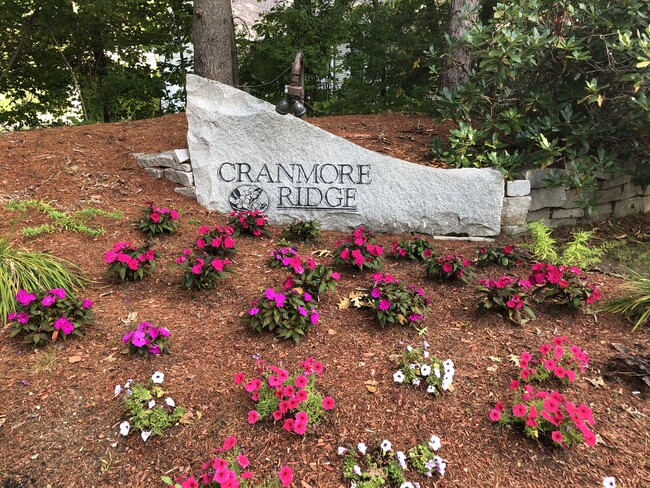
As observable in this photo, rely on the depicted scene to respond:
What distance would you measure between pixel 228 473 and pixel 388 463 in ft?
2.14

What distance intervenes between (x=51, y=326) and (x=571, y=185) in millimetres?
4252

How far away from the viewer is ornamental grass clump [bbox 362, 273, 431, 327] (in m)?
2.68

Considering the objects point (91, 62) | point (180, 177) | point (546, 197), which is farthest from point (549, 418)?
point (91, 62)

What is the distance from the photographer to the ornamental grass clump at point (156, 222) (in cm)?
361

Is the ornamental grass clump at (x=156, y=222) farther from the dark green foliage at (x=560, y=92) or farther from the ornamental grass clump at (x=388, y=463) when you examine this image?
the dark green foliage at (x=560, y=92)

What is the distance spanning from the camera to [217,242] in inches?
129

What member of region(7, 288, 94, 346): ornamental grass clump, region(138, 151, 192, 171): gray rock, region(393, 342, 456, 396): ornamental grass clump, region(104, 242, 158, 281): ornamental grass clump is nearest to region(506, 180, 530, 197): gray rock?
region(393, 342, 456, 396): ornamental grass clump

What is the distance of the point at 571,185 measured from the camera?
428 cm

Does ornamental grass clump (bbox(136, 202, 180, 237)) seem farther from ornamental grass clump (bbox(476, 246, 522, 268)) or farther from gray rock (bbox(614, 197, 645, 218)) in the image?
gray rock (bbox(614, 197, 645, 218))

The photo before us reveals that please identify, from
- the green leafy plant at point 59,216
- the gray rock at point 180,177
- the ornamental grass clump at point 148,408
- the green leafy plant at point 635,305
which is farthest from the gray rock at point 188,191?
the green leafy plant at point 635,305

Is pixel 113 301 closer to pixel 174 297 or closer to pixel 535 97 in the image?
pixel 174 297

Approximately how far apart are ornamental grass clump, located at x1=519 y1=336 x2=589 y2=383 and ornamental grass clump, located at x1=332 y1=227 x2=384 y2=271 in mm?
1240

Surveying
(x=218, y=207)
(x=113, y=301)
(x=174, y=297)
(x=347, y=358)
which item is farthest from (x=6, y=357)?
(x=218, y=207)

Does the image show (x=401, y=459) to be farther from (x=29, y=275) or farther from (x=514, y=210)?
(x=514, y=210)
